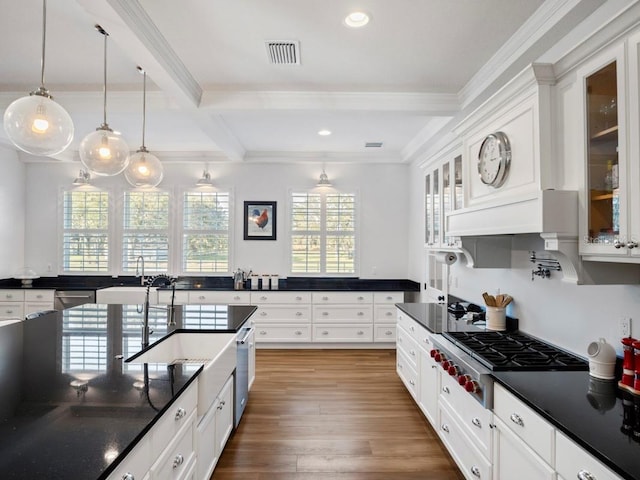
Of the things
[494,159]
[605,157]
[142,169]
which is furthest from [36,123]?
[605,157]

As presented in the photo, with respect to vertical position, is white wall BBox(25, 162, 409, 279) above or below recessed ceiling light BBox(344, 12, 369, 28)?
below

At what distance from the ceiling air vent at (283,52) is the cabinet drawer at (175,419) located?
2.13 metres

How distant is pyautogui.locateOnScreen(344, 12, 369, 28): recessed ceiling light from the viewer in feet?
6.91

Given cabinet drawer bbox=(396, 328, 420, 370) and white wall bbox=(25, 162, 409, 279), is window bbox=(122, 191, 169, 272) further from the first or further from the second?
cabinet drawer bbox=(396, 328, 420, 370)

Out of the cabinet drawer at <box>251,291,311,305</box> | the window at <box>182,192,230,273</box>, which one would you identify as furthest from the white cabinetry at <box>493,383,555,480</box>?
the window at <box>182,192,230,273</box>

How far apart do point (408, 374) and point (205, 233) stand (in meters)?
3.60

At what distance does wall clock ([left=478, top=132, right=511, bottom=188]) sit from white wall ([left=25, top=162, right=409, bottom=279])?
324 cm

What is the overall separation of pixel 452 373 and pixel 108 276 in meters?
5.19

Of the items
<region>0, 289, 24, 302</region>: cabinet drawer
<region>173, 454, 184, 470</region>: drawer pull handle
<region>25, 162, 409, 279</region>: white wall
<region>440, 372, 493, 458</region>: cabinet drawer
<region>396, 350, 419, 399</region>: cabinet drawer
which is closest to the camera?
<region>173, 454, 184, 470</region>: drawer pull handle

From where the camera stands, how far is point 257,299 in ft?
16.4

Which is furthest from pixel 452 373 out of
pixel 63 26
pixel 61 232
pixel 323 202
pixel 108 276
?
pixel 61 232

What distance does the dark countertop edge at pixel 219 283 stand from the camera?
204 inches

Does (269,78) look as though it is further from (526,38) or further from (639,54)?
(639,54)

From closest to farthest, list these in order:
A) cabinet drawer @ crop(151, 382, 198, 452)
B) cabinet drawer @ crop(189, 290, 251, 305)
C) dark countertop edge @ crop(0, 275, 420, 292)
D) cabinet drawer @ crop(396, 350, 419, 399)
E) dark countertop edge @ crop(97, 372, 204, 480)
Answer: dark countertop edge @ crop(97, 372, 204, 480) → cabinet drawer @ crop(151, 382, 198, 452) → cabinet drawer @ crop(396, 350, 419, 399) → cabinet drawer @ crop(189, 290, 251, 305) → dark countertop edge @ crop(0, 275, 420, 292)
